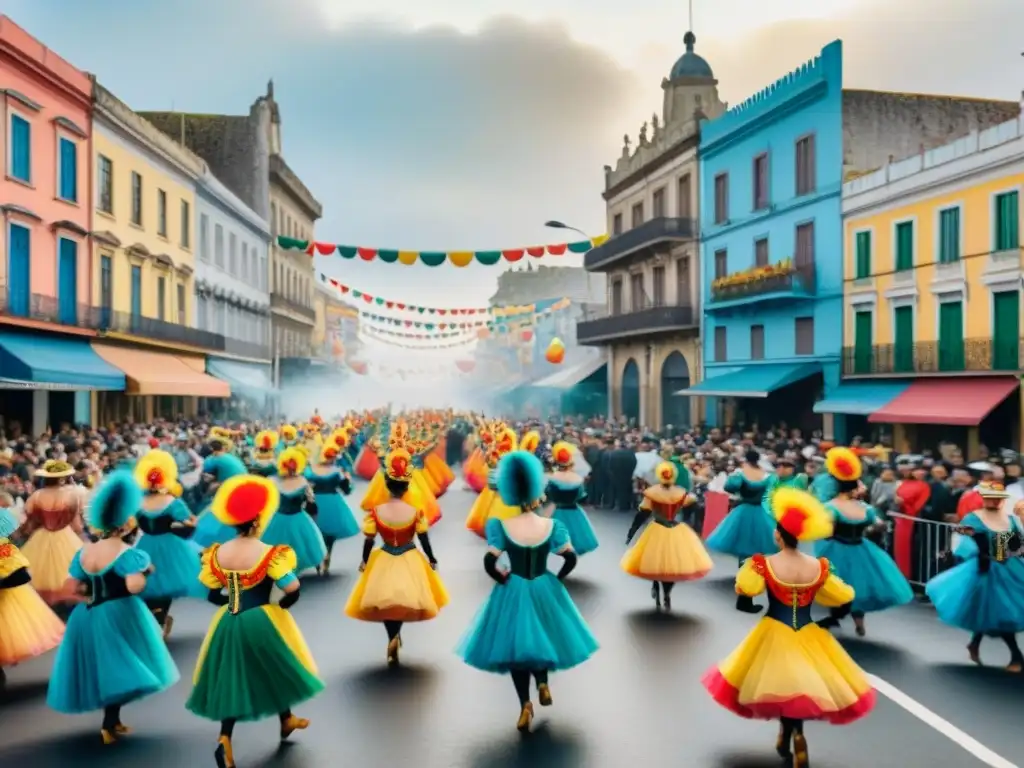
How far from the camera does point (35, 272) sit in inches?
938

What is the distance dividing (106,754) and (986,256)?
21423 mm

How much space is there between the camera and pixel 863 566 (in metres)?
9.19

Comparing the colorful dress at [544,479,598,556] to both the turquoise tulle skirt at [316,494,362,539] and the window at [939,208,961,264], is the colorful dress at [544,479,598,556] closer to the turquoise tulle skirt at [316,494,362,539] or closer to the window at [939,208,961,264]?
the turquoise tulle skirt at [316,494,362,539]

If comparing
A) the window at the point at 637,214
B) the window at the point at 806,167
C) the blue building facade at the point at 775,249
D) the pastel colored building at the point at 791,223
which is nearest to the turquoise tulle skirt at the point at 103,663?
the pastel colored building at the point at 791,223

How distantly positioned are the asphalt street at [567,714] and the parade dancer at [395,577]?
0.48 meters

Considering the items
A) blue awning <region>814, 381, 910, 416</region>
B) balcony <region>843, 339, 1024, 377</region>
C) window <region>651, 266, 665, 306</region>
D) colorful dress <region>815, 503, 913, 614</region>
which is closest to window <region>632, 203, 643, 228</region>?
window <region>651, 266, 665, 306</region>

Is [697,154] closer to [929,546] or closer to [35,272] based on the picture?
[35,272]

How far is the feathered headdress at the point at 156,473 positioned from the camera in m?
9.00

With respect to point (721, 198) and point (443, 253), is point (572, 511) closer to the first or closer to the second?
point (443, 253)

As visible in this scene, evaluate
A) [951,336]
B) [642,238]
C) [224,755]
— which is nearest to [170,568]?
[224,755]

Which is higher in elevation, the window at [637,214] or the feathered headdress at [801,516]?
the window at [637,214]

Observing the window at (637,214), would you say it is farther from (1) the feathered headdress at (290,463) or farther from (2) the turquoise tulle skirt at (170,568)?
(2) the turquoise tulle skirt at (170,568)

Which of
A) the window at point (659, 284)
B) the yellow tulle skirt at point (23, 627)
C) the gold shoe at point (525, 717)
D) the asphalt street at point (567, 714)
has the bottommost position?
the asphalt street at point (567, 714)

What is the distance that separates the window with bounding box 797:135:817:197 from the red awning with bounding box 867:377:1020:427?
301 inches
